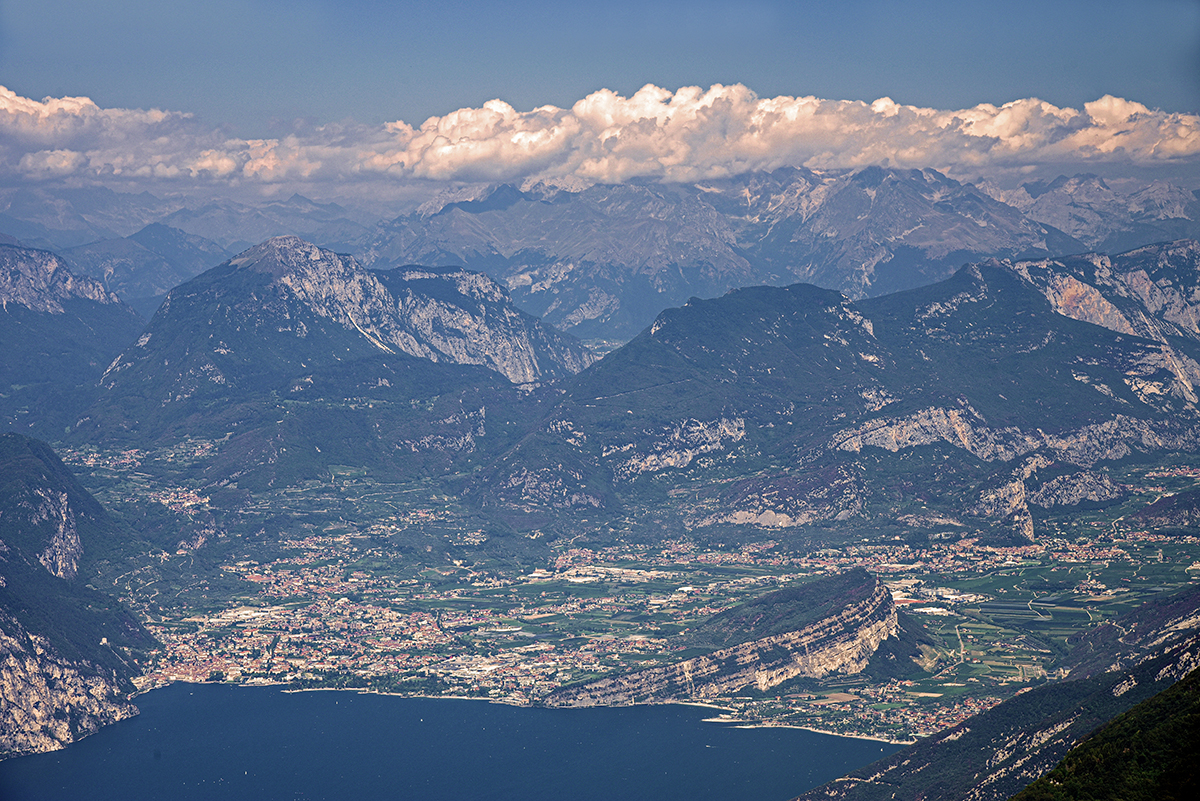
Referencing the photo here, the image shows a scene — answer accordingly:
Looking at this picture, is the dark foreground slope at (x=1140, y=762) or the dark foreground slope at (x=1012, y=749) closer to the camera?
the dark foreground slope at (x=1140, y=762)

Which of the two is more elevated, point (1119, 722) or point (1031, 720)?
point (1119, 722)

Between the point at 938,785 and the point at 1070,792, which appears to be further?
the point at 938,785

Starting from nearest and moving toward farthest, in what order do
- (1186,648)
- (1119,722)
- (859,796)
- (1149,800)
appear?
(1149,800), (1119,722), (1186,648), (859,796)

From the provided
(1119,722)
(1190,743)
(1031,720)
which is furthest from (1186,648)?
(1190,743)

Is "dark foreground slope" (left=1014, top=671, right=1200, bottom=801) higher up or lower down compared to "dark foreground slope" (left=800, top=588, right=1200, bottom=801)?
higher up

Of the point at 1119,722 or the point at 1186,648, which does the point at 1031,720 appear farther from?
the point at 1119,722

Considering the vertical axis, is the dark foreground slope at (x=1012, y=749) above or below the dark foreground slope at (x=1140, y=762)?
below

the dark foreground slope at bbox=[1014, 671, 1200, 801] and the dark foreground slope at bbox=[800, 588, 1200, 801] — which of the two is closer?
the dark foreground slope at bbox=[1014, 671, 1200, 801]

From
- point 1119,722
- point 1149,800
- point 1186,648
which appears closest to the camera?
point 1149,800

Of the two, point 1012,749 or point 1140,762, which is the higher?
point 1140,762

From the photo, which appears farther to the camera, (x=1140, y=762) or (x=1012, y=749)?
(x=1012, y=749)
